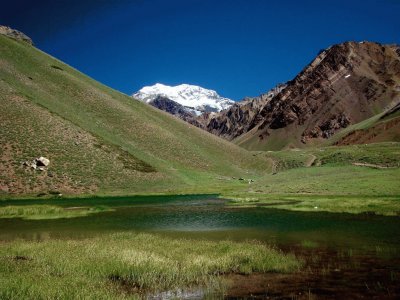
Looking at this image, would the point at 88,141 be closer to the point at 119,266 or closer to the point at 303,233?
the point at 303,233

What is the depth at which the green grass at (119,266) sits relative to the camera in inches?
563

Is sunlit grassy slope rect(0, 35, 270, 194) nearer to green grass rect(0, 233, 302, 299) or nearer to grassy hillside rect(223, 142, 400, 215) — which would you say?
grassy hillside rect(223, 142, 400, 215)

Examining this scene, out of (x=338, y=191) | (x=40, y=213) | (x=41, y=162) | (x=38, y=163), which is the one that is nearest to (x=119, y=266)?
(x=40, y=213)

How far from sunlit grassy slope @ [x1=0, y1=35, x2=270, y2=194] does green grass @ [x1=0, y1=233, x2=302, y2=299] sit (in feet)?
208

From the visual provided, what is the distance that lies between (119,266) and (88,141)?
96107 mm

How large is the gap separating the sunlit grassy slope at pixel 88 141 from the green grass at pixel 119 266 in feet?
208

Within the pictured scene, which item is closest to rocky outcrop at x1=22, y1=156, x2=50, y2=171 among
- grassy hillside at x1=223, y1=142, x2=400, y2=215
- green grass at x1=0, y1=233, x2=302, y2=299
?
grassy hillside at x1=223, y1=142, x2=400, y2=215

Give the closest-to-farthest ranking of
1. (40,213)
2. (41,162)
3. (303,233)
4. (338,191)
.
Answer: (303,233) < (40,213) < (338,191) < (41,162)

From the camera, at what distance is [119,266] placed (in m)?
19.0

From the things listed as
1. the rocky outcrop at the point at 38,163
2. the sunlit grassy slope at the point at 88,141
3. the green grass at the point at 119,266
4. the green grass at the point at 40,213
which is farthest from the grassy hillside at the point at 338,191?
the rocky outcrop at the point at 38,163

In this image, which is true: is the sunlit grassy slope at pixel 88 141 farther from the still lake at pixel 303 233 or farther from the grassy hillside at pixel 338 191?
the still lake at pixel 303 233

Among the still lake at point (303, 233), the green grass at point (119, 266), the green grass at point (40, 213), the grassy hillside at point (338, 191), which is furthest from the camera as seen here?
the grassy hillside at point (338, 191)

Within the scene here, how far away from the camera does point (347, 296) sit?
49.4 feet

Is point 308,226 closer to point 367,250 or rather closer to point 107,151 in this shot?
point 367,250
